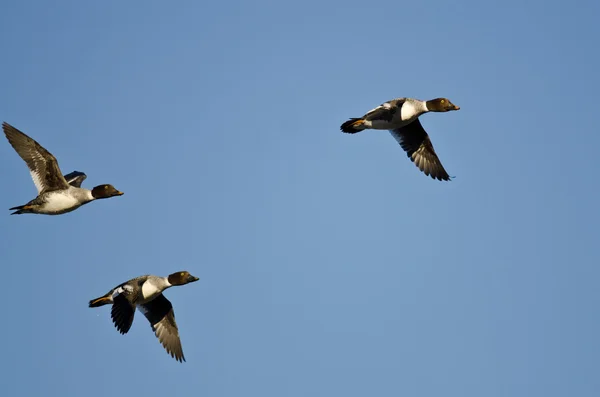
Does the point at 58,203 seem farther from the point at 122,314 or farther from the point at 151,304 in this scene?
the point at 151,304

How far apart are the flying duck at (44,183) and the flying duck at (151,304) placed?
88.3 inches

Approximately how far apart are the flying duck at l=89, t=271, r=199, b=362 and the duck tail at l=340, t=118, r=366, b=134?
4999mm

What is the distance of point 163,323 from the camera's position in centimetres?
2391

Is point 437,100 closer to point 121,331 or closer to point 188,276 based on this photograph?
point 188,276

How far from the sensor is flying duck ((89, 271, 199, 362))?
20766 mm

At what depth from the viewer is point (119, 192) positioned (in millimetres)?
22375

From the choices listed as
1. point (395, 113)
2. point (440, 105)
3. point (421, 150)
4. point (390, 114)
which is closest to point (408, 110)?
point (395, 113)

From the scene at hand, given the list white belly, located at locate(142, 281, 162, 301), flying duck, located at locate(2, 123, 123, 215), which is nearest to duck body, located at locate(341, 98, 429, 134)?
white belly, located at locate(142, 281, 162, 301)

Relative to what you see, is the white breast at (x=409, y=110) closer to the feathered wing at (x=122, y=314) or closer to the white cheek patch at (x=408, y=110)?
the white cheek patch at (x=408, y=110)

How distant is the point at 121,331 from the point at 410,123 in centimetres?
908

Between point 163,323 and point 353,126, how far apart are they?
6811 mm

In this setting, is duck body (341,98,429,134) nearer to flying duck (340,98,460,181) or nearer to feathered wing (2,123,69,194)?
flying duck (340,98,460,181)

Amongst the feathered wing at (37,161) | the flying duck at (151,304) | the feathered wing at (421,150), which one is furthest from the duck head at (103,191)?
the feathered wing at (421,150)

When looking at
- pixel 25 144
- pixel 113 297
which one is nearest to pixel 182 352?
pixel 113 297
